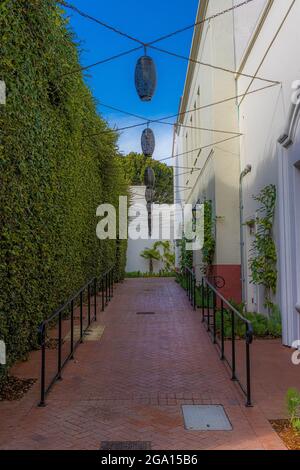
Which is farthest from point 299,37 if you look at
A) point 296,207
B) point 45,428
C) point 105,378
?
point 45,428

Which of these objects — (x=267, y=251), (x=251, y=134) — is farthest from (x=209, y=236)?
(x=267, y=251)

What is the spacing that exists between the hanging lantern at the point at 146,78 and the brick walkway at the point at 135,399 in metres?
4.04

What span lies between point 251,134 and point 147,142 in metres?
2.35

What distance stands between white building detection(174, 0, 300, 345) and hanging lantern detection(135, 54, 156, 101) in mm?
2122

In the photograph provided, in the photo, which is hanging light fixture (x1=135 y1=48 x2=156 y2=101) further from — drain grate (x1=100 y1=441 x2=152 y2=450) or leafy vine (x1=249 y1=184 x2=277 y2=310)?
drain grate (x1=100 y1=441 x2=152 y2=450)

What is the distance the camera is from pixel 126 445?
3.82 meters

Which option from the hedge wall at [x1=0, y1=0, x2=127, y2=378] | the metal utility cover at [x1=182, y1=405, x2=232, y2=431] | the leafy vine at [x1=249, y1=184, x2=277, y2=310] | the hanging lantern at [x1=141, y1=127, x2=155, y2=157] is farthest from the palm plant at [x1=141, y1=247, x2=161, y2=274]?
the metal utility cover at [x1=182, y1=405, x2=232, y2=431]

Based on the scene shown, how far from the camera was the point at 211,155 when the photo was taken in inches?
487

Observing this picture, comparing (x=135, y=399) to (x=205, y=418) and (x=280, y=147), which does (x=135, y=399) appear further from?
(x=280, y=147)

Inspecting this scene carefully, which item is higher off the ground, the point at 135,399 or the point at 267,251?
the point at 267,251

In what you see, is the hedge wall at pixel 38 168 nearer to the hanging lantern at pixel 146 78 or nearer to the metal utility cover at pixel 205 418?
the hanging lantern at pixel 146 78

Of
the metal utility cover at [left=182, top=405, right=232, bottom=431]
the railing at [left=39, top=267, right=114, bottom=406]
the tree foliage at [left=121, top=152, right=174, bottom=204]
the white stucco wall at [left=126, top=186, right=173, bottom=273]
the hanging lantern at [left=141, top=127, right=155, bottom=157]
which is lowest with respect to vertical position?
the metal utility cover at [left=182, top=405, right=232, bottom=431]

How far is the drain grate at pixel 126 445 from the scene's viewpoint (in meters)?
3.76

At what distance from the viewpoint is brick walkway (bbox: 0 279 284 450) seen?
3961mm
